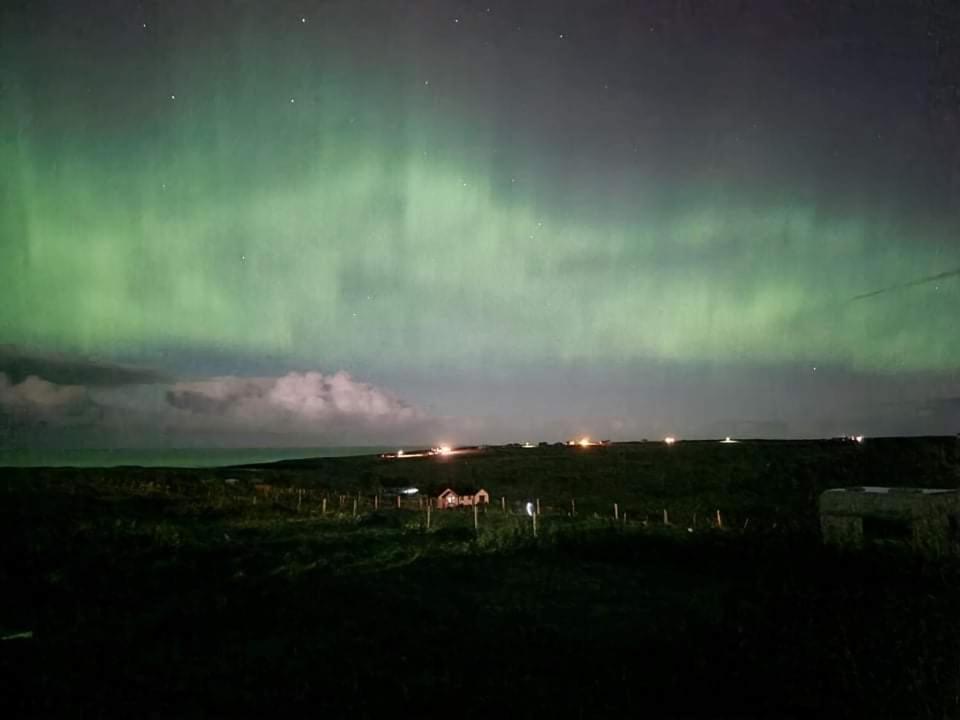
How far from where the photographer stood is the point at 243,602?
591 inches

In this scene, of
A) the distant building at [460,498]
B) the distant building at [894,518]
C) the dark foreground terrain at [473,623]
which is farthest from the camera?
the distant building at [460,498]

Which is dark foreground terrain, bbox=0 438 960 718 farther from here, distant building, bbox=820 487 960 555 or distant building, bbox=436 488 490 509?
distant building, bbox=436 488 490 509

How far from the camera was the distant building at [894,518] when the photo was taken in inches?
734

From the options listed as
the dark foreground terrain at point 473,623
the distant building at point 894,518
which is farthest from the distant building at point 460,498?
the distant building at point 894,518

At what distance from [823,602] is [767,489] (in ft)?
182

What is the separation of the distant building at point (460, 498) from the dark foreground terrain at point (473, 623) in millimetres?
19763

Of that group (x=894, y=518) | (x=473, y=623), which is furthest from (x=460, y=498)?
(x=473, y=623)

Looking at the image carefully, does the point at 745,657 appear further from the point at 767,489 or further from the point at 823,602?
the point at 767,489

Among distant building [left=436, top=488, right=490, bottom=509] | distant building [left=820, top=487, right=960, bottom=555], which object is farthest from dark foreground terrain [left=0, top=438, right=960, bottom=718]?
distant building [left=436, top=488, right=490, bottom=509]

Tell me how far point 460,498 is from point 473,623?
3720 cm

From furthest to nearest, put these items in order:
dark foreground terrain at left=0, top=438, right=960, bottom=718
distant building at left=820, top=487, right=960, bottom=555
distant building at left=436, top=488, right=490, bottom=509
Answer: distant building at left=436, top=488, right=490, bottom=509
distant building at left=820, top=487, right=960, bottom=555
dark foreground terrain at left=0, top=438, right=960, bottom=718

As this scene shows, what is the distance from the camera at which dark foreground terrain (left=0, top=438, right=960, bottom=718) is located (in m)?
9.25

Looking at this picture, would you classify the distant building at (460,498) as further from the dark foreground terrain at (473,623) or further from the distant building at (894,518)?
the distant building at (894,518)

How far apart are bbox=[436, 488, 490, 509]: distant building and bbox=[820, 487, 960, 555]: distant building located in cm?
2877
